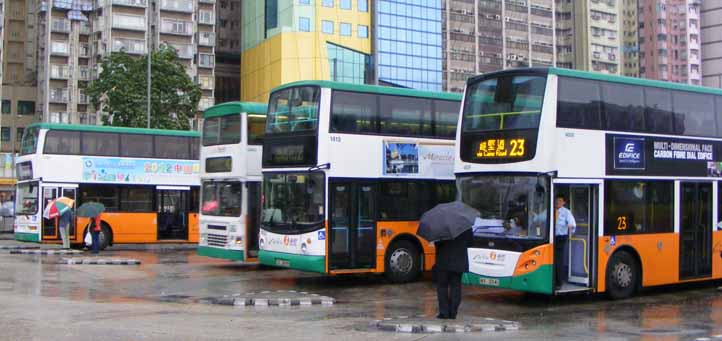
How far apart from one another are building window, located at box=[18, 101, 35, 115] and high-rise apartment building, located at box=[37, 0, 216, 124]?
3.83m

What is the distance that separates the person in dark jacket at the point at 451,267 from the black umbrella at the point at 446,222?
19 centimetres

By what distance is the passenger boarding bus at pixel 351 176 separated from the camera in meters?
17.7

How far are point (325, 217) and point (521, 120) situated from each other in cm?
484

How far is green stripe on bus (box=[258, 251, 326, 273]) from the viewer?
1755cm

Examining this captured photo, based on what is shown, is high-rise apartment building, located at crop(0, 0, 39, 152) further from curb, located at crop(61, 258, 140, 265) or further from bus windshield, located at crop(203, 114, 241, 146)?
bus windshield, located at crop(203, 114, 241, 146)

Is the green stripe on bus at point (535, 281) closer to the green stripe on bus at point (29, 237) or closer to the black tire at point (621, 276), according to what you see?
the black tire at point (621, 276)

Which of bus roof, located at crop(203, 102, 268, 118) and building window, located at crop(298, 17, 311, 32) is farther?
building window, located at crop(298, 17, 311, 32)

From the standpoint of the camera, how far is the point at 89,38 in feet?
282

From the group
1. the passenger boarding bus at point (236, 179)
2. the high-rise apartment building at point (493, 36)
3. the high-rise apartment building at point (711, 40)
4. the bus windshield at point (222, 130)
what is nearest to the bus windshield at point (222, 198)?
the passenger boarding bus at point (236, 179)

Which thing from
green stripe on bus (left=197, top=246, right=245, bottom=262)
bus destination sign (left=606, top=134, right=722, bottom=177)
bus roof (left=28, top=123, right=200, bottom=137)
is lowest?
green stripe on bus (left=197, top=246, right=245, bottom=262)

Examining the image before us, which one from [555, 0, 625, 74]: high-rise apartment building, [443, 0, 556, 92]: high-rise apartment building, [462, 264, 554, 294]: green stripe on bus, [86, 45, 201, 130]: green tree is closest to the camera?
[462, 264, 554, 294]: green stripe on bus

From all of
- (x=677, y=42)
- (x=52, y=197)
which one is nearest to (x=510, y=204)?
(x=52, y=197)

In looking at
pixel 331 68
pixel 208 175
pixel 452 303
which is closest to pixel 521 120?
pixel 452 303

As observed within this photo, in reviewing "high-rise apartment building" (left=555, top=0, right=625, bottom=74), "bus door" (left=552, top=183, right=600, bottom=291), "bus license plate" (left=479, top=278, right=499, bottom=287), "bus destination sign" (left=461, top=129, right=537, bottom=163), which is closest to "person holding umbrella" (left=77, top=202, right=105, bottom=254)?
"bus destination sign" (left=461, top=129, right=537, bottom=163)
